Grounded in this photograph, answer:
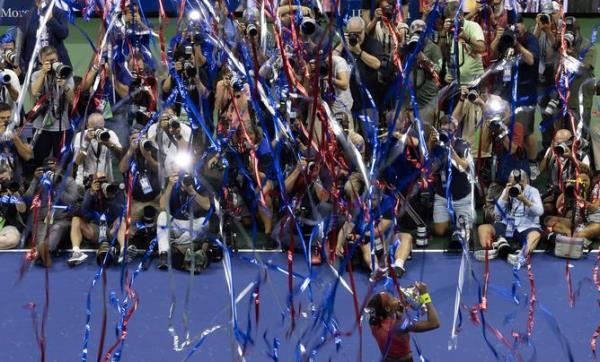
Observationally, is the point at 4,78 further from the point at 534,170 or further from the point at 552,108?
the point at 552,108

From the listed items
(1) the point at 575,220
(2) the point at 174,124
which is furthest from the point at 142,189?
(1) the point at 575,220

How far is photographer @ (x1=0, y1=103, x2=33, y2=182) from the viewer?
9281 millimetres

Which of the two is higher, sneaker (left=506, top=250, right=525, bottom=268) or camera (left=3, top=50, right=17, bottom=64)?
camera (left=3, top=50, right=17, bottom=64)

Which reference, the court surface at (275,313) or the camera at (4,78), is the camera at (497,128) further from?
the camera at (4,78)

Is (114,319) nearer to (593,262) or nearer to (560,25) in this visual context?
(593,262)

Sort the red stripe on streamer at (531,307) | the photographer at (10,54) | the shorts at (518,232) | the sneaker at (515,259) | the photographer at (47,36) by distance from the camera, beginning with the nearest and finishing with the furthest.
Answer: the red stripe on streamer at (531,307) < the sneaker at (515,259) < the shorts at (518,232) < the photographer at (10,54) < the photographer at (47,36)

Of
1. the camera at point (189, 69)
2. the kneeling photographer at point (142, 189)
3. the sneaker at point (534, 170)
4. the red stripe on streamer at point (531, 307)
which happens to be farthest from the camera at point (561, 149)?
the kneeling photographer at point (142, 189)

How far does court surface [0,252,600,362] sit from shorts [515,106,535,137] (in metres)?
1.16

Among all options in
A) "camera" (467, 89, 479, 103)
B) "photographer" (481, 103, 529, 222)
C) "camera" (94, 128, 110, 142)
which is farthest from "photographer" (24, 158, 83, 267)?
"photographer" (481, 103, 529, 222)

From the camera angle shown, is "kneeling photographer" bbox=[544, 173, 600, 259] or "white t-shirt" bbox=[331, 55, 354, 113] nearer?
"kneeling photographer" bbox=[544, 173, 600, 259]

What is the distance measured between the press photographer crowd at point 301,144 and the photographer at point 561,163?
14 millimetres

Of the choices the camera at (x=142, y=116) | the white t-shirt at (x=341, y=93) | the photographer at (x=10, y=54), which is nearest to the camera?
the white t-shirt at (x=341, y=93)

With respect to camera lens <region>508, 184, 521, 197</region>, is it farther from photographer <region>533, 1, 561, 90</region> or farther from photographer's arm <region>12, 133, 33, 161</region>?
photographer's arm <region>12, 133, 33, 161</region>

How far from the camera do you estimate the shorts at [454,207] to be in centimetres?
910
